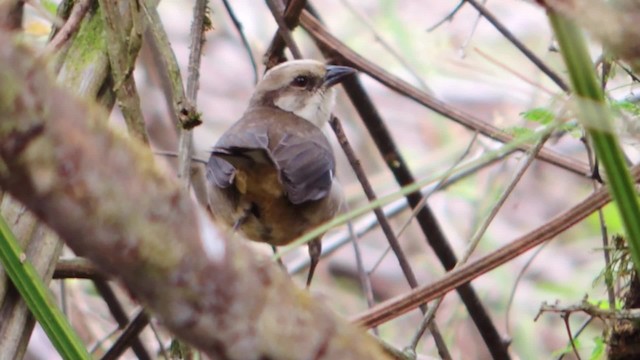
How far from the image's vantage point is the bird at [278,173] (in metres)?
3.10

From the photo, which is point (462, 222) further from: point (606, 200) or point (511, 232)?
point (606, 200)

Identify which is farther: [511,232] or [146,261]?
[511,232]

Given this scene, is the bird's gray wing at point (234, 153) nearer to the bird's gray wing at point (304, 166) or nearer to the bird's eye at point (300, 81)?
the bird's gray wing at point (304, 166)

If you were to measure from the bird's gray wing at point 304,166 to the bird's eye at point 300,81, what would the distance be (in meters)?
0.36

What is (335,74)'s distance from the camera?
11.5 ft

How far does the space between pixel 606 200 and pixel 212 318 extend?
828 mm

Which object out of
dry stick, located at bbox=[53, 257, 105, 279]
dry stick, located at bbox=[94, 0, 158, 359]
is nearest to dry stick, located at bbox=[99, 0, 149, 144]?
dry stick, located at bbox=[94, 0, 158, 359]

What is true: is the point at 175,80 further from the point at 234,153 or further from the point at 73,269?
the point at 234,153

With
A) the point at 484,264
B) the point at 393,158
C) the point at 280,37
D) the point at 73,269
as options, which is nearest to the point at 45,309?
the point at 484,264

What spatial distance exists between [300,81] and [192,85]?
1.64m

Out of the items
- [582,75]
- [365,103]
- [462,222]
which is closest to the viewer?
[582,75]

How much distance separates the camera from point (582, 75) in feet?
3.18

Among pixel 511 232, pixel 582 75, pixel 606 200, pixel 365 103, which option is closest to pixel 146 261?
pixel 582 75

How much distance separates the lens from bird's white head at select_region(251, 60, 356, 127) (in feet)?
12.5
